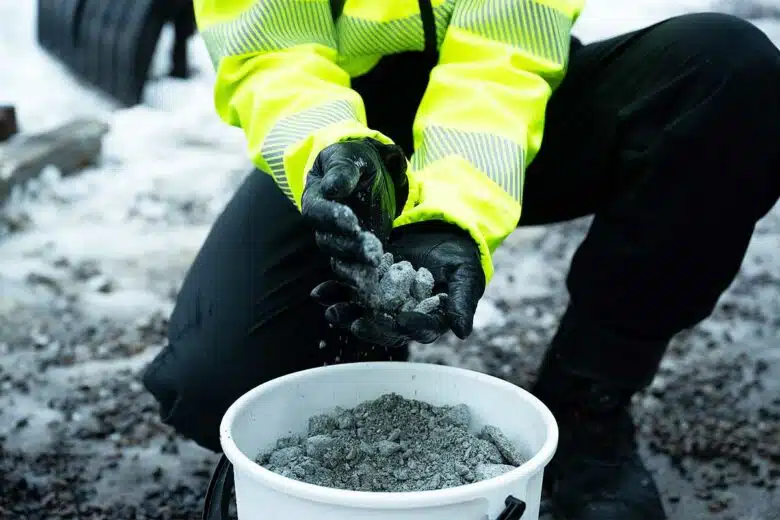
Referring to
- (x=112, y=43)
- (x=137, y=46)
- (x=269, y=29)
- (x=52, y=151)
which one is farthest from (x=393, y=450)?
(x=112, y=43)

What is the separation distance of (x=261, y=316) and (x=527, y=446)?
536 millimetres

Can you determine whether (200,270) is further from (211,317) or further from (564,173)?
(564,173)

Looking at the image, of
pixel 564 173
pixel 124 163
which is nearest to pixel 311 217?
pixel 564 173

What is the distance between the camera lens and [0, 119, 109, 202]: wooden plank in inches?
117

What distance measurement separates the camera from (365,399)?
3.51 feet

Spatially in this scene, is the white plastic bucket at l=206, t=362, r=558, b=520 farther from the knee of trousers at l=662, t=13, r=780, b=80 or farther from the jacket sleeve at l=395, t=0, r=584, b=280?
the knee of trousers at l=662, t=13, r=780, b=80

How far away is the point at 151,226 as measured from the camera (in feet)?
9.44

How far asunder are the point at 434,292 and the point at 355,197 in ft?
0.47

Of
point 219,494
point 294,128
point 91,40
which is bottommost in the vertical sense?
point 91,40

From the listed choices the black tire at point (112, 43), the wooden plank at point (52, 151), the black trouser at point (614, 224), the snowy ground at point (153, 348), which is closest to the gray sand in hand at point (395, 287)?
the black trouser at point (614, 224)

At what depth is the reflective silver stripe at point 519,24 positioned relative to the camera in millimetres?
1316

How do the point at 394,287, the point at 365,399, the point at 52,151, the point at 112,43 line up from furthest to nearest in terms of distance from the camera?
1. the point at 112,43
2. the point at 52,151
3. the point at 365,399
4. the point at 394,287

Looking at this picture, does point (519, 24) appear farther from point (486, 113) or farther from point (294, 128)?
point (294, 128)

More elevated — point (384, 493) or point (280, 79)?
point (280, 79)
